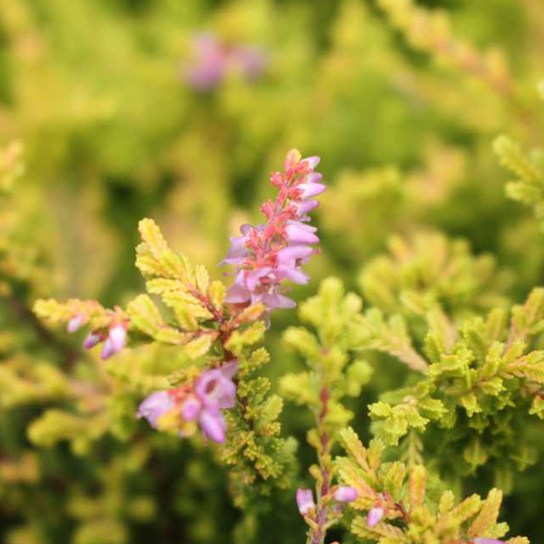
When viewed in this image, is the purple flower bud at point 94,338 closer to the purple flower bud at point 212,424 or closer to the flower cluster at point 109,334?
the flower cluster at point 109,334

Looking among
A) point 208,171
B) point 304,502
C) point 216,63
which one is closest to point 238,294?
point 304,502

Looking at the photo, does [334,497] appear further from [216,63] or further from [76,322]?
[216,63]

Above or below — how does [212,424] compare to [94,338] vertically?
below

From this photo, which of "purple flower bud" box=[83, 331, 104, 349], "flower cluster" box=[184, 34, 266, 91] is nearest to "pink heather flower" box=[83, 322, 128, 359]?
"purple flower bud" box=[83, 331, 104, 349]

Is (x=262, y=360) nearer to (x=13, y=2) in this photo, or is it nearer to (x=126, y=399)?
(x=126, y=399)

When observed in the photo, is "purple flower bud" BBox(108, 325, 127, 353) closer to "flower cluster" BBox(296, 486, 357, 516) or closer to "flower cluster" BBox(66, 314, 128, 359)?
"flower cluster" BBox(66, 314, 128, 359)
